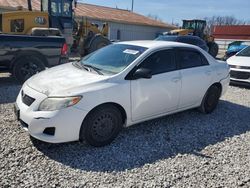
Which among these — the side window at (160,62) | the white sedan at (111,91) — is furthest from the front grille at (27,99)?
the side window at (160,62)

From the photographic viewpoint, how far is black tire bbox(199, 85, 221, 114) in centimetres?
558

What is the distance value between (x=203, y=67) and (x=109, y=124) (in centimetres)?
249

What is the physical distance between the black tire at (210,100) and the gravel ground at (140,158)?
59 centimetres

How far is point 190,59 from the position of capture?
517cm

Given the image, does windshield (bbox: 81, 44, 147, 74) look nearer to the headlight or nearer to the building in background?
the headlight

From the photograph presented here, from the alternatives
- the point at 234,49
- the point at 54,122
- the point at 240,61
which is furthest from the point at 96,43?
the point at 54,122

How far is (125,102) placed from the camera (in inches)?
159

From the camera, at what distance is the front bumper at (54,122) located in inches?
136

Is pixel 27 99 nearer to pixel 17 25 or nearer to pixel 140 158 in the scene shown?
pixel 140 158

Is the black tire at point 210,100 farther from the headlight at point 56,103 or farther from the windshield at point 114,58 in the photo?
the headlight at point 56,103

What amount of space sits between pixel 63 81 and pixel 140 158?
1568 millimetres

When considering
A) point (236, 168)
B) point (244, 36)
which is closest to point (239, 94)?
point (236, 168)

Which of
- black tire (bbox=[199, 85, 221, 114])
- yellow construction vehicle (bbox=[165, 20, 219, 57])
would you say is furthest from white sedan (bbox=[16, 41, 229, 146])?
yellow construction vehicle (bbox=[165, 20, 219, 57])

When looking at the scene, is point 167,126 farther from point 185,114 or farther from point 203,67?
point 203,67
